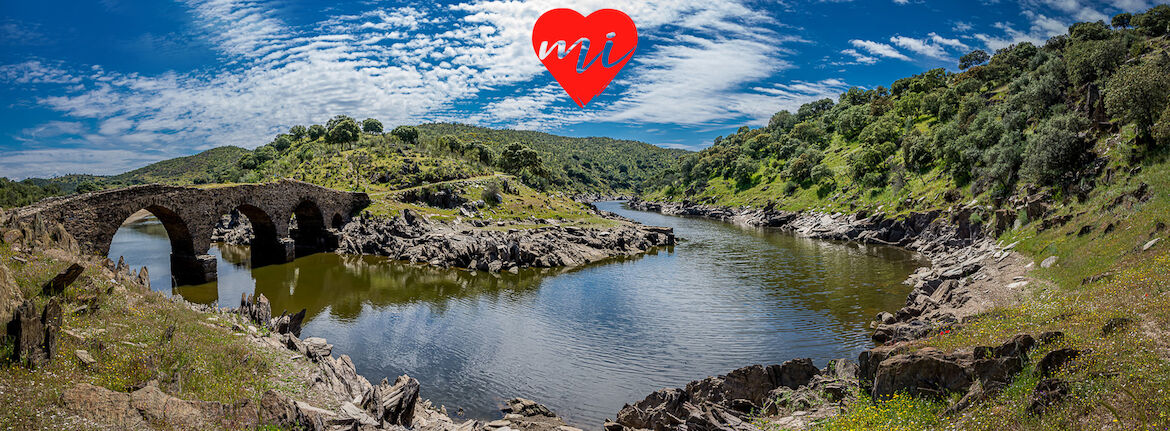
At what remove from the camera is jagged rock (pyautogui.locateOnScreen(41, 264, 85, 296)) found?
1502 centimetres

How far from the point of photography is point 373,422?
14.3 meters

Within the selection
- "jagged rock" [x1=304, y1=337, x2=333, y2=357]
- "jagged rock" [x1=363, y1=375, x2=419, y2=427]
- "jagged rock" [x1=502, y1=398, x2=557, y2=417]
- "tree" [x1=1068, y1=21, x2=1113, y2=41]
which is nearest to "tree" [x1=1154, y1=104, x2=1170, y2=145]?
"jagged rock" [x1=502, y1=398, x2=557, y2=417]

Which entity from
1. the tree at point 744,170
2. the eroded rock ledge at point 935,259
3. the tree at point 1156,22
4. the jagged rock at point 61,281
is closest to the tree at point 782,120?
the tree at point 744,170

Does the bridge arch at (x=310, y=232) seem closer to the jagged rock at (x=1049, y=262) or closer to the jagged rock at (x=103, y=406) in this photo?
the jagged rock at (x=103, y=406)

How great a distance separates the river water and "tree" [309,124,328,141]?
8050 centimetres

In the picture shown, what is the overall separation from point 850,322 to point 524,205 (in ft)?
186

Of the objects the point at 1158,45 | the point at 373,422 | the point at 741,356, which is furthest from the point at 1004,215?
the point at 373,422

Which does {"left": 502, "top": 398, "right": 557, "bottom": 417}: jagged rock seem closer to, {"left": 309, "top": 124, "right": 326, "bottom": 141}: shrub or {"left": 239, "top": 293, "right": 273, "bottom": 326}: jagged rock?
{"left": 239, "top": 293, "right": 273, "bottom": 326}: jagged rock

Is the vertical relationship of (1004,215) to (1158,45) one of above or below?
below

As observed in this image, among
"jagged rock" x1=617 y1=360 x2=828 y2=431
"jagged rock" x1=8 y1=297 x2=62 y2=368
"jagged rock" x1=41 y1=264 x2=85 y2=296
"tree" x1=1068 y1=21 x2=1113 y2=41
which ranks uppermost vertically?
"tree" x1=1068 y1=21 x2=1113 y2=41

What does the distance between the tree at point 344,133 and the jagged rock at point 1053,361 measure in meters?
118

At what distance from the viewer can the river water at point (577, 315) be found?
930 inches

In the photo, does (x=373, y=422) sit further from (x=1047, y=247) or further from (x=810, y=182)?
(x=810, y=182)

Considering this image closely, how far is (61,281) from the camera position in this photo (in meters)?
15.4
